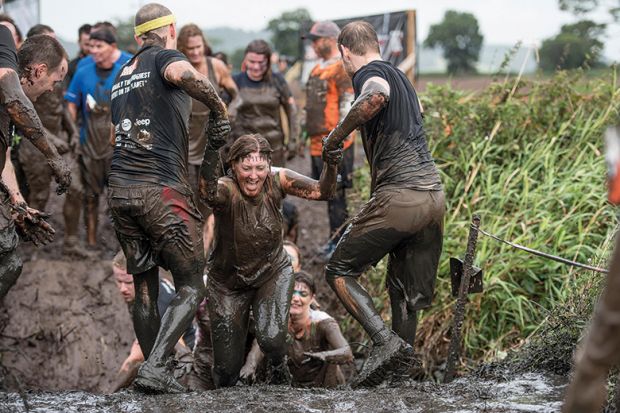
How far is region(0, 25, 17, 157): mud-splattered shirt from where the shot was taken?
17.4ft

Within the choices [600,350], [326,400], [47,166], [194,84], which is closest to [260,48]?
[47,166]

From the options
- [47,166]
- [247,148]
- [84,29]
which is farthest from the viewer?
[84,29]

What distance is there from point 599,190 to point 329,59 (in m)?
2.90

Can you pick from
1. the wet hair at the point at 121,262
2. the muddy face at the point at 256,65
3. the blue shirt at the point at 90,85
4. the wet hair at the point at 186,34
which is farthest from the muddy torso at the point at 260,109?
the wet hair at the point at 121,262

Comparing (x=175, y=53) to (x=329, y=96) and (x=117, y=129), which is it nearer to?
(x=117, y=129)

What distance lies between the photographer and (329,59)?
9.10m

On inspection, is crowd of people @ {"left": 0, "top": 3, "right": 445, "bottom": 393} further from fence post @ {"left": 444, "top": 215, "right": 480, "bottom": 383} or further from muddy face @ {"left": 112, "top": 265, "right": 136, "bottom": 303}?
fence post @ {"left": 444, "top": 215, "right": 480, "bottom": 383}

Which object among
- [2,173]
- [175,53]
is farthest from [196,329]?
[175,53]

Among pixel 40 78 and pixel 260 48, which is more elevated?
pixel 260 48

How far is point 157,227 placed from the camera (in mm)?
5520

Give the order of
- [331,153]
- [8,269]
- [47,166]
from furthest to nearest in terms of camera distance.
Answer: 1. [47,166]
2. [331,153]
3. [8,269]

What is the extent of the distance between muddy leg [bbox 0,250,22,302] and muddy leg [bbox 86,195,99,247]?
12.9 feet

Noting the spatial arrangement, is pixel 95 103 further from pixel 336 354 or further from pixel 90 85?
pixel 336 354

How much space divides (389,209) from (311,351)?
172cm
